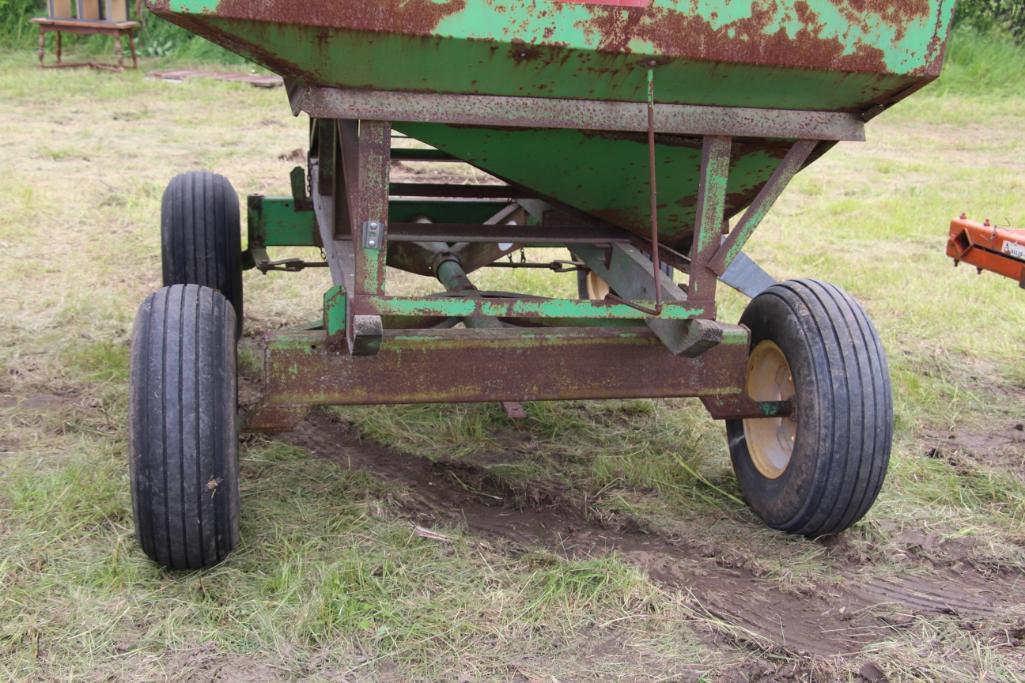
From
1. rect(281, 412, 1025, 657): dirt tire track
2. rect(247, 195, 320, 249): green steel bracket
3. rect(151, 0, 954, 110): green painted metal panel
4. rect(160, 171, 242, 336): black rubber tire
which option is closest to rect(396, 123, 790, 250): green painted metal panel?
rect(151, 0, 954, 110): green painted metal panel

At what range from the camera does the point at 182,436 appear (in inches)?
104

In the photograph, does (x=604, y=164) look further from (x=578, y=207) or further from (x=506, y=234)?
(x=506, y=234)

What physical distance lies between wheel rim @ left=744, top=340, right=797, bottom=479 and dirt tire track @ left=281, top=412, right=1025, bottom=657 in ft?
1.41

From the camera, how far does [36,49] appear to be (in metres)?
15.6

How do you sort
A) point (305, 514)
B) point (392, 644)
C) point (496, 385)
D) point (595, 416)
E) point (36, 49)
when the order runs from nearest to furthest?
point (392, 644)
point (496, 385)
point (305, 514)
point (595, 416)
point (36, 49)

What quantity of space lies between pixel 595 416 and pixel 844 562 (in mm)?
1335

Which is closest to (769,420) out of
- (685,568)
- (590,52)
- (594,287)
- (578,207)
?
(685,568)

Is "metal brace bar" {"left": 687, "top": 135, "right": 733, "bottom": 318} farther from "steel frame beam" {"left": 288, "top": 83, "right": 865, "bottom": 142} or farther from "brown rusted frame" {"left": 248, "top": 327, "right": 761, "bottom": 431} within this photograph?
"brown rusted frame" {"left": 248, "top": 327, "right": 761, "bottom": 431}

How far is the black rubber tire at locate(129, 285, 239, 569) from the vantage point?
2.63 meters

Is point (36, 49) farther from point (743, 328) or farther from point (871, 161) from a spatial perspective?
point (743, 328)

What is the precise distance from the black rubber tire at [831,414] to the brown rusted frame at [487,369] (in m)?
0.21

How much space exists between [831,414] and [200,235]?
8.79ft

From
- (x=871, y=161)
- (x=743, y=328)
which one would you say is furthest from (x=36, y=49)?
(x=743, y=328)

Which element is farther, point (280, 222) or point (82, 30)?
point (82, 30)
